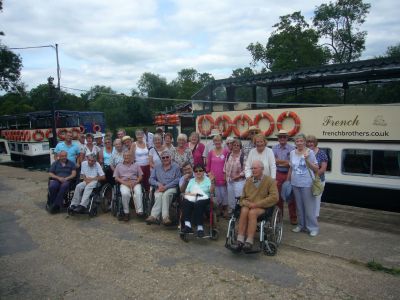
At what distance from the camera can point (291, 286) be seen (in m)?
3.97

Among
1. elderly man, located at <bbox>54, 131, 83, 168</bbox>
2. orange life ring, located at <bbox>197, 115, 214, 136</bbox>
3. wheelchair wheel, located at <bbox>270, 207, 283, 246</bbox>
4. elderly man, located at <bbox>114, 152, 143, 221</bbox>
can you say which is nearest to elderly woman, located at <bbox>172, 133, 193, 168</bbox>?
elderly man, located at <bbox>114, 152, 143, 221</bbox>

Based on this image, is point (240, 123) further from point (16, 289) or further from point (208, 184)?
point (16, 289)

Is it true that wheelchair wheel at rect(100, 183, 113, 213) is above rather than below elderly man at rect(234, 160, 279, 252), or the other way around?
below

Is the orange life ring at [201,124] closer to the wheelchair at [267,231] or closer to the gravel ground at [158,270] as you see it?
the gravel ground at [158,270]

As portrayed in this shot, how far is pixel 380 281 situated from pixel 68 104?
6267 centimetres

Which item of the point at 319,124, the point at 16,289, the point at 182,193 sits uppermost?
the point at 319,124

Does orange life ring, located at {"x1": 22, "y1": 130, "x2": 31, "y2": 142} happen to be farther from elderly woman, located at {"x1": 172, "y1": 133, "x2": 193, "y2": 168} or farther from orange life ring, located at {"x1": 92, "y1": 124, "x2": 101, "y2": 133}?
elderly woman, located at {"x1": 172, "y1": 133, "x2": 193, "y2": 168}

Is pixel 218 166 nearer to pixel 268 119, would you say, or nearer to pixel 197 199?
pixel 197 199

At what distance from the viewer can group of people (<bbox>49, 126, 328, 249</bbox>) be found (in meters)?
5.21

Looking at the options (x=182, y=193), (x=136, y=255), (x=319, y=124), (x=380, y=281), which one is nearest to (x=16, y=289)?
(x=136, y=255)

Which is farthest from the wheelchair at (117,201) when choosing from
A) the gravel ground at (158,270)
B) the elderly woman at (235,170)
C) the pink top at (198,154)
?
the elderly woman at (235,170)

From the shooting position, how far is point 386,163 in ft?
25.6

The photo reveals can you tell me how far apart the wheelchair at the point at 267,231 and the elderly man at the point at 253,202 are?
0.36ft

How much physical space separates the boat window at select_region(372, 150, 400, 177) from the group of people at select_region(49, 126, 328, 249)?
278cm
